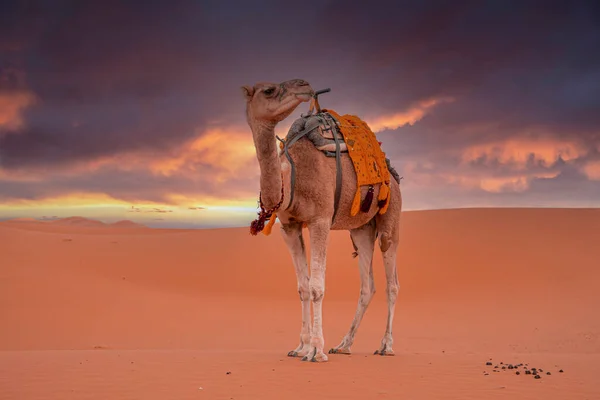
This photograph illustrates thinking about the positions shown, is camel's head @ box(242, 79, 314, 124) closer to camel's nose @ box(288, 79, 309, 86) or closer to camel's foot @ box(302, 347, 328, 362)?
camel's nose @ box(288, 79, 309, 86)

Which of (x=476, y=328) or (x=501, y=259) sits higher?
(x=501, y=259)

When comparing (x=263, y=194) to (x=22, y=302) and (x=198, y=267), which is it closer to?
(x=22, y=302)

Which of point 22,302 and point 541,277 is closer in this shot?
point 22,302

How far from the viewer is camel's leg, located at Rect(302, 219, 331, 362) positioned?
29.3ft

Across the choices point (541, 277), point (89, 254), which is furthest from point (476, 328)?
point (89, 254)

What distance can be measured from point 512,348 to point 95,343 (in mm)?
10589

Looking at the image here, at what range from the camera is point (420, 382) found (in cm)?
828

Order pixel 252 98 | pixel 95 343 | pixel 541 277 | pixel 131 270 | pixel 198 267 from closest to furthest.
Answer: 1. pixel 252 98
2. pixel 95 343
3. pixel 541 277
4. pixel 131 270
5. pixel 198 267

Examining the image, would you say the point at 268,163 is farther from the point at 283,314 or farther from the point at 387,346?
the point at 283,314

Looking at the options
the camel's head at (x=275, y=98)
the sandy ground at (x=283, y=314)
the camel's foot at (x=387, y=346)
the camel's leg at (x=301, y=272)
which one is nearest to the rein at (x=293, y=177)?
the camel's leg at (x=301, y=272)

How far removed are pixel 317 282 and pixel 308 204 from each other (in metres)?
1.10

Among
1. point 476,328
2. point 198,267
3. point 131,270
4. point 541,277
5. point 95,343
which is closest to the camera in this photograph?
point 95,343

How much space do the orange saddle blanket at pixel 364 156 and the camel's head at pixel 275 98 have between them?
7.65ft

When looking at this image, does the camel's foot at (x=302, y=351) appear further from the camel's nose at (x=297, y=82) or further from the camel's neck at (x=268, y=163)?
the camel's nose at (x=297, y=82)
